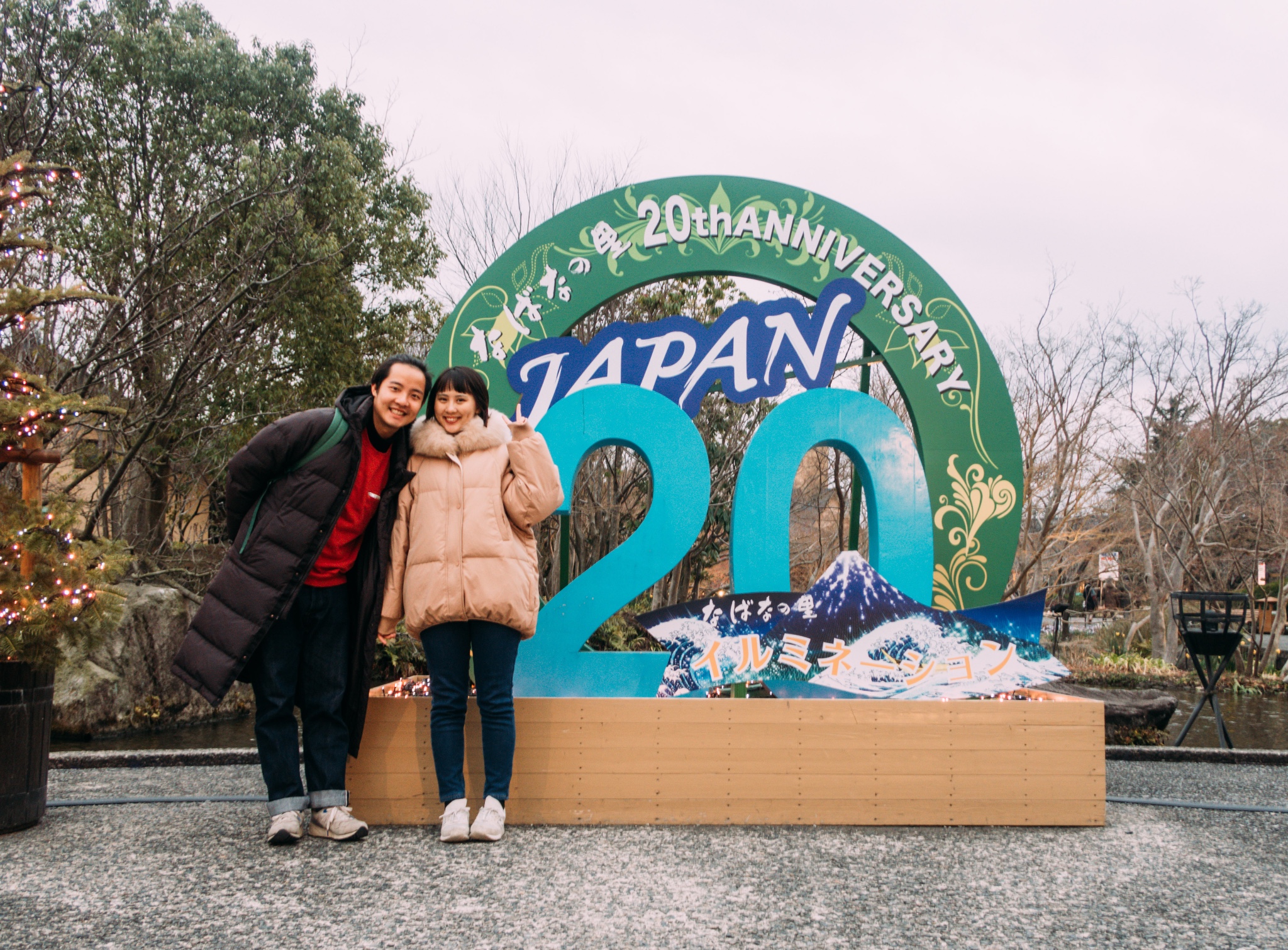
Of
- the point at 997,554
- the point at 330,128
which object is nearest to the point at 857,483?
the point at 997,554

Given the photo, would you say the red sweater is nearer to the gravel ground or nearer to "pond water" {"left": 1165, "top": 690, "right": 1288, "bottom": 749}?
the gravel ground

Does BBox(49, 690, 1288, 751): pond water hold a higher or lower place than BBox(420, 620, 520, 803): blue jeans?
lower

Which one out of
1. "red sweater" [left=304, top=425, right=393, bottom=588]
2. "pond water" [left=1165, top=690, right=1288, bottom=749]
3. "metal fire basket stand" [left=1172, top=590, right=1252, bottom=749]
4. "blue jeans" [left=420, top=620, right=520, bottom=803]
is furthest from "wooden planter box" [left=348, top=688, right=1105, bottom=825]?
"pond water" [left=1165, top=690, right=1288, bottom=749]

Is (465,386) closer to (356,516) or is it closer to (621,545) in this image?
(356,516)

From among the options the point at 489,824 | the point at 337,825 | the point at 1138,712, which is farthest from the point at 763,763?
the point at 1138,712

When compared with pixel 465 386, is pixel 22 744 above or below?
below

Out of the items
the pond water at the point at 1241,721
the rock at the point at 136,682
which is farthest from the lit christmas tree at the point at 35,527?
the pond water at the point at 1241,721

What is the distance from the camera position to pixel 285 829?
115 inches

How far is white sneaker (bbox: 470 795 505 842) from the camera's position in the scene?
9.87ft

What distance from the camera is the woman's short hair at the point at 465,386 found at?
3178 millimetres

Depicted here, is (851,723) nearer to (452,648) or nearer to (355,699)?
(452,648)

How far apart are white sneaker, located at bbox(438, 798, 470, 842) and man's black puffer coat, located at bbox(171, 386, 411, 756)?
45 centimetres

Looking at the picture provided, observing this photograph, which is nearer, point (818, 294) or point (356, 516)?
point (356, 516)

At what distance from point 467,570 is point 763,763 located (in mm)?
1311
